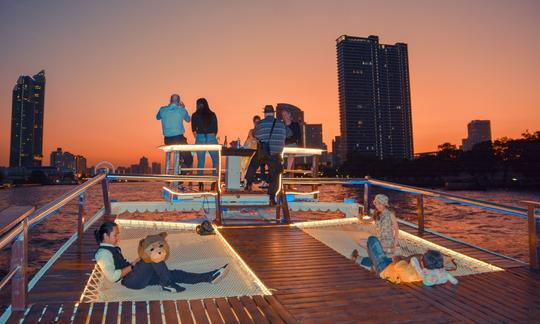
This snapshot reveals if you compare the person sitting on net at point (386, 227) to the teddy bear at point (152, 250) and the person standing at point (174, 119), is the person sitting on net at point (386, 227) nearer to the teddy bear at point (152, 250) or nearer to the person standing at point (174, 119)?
the teddy bear at point (152, 250)

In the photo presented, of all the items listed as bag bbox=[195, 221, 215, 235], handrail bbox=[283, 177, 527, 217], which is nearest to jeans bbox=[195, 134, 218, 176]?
handrail bbox=[283, 177, 527, 217]

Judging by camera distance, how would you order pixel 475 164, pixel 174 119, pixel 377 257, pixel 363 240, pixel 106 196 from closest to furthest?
pixel 377 257
pixel 363 240
pixel 106 196
pixel 174 119
pixel 475 164

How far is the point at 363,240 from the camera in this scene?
664 cm

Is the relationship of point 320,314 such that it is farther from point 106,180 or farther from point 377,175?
point 377,175

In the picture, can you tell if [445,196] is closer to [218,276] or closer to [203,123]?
[218,276]

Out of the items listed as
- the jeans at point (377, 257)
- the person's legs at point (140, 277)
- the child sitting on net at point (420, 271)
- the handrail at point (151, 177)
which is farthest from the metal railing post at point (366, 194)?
the person's legs at point (140, 277)

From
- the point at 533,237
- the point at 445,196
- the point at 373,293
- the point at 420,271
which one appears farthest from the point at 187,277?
the point at 533,237

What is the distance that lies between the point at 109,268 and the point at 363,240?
4398mm

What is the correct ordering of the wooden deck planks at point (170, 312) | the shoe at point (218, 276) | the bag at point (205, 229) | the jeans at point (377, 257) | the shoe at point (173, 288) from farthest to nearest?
the bag at point (205, 229)
the jeans at point (377, 257)
the shoe at point (218, 276)
the shoe at point (173, 288)
the wooden deck planks at point (170, 312)

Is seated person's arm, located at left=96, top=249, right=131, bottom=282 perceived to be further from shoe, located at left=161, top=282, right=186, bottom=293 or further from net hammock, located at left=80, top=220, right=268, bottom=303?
shoe, located at left=161, top=282, right=186, bottom=293

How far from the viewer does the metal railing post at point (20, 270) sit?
11.0ft

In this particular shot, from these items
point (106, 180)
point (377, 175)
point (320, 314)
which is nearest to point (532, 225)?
point (320, 314)

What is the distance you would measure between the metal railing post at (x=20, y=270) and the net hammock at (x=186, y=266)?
1.80 ft

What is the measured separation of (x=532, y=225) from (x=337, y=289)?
124 inches
